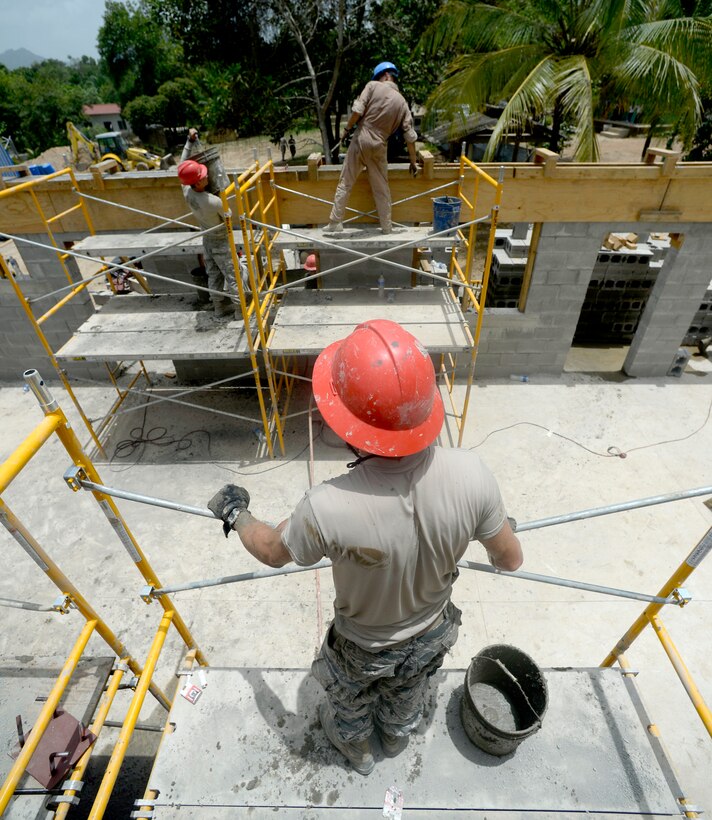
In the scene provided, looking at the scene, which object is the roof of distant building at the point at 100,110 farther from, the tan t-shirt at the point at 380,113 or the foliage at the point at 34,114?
the tan t-shirt at the point at 380,113

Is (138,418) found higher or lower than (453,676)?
lower

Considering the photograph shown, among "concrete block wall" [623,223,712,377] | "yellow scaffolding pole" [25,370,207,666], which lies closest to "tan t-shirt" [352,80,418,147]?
"concrete block wall" [623,223,712,377]

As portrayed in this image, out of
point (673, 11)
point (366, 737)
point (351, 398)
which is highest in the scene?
point (673, 11)

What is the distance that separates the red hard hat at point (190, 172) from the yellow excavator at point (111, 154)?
5.26 m

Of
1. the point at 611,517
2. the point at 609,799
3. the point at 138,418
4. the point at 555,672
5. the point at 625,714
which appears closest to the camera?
the point at 609,799

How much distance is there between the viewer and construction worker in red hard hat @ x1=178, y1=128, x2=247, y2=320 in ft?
16.1

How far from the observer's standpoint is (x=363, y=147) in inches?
224

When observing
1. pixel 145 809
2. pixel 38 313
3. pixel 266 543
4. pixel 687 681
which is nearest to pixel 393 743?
pixel 145 809

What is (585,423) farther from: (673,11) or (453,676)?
(673,11)

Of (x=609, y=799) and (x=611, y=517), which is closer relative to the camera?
(x=609, y=799)

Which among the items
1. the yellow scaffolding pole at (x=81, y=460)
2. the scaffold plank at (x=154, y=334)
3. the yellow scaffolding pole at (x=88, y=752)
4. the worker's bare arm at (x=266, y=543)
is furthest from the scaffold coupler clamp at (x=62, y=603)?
the scaffold plank at (x=154, y=334)

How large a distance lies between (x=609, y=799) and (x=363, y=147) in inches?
252

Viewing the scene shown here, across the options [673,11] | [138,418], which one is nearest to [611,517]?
[138,418]

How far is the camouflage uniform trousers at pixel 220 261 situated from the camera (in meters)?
5.57
